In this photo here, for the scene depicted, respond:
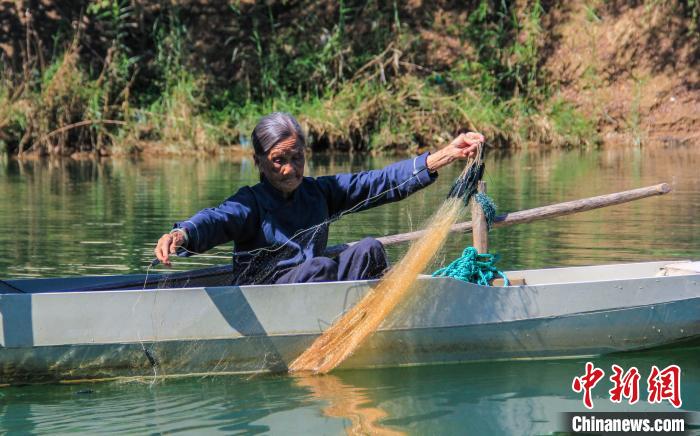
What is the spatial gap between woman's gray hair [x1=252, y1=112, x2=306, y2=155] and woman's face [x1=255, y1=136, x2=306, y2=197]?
Answer: 0.02 metres

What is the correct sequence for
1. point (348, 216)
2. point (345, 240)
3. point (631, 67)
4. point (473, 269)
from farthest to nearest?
point (631, 67) < point (348, 216) < point (345, 240) < point (473, 269)

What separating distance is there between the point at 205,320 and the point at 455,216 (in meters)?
1.33

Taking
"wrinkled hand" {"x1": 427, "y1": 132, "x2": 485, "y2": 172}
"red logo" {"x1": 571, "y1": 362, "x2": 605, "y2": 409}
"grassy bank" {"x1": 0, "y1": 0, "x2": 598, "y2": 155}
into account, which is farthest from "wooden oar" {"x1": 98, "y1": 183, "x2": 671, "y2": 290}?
"grassy bank" {"x1": 0, "y1": 0, "x2": 598, "y2": 155}

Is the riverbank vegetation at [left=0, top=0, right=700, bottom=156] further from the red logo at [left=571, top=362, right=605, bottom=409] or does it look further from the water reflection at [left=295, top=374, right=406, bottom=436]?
the water reflection at [left=295, top=374, right=406, bottom=436]

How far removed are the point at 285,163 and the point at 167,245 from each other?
0.77 metres

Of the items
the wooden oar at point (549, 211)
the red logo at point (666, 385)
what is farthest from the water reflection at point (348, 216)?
the red logo at point (666, 385)

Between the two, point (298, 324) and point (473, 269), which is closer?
point (298, 324)

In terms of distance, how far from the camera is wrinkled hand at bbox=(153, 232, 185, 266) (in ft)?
16.1

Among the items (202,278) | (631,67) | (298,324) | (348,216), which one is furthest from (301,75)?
(298,324)

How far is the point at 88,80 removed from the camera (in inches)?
703

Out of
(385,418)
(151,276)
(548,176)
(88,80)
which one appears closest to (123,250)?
(151,276)

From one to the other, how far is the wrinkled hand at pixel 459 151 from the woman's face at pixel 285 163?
67 centimetres

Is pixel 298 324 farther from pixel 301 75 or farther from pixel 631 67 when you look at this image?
pixel 631 67

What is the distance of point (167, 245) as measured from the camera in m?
4.96
